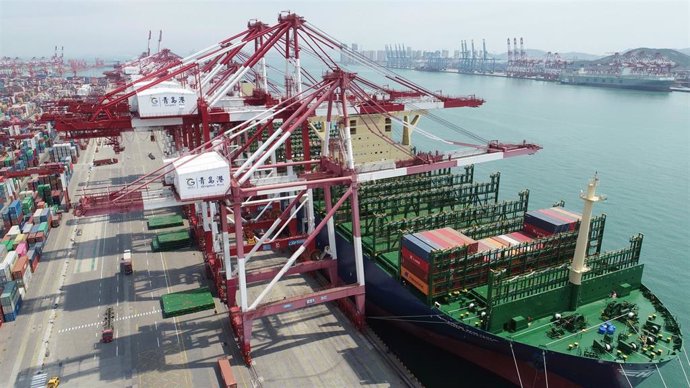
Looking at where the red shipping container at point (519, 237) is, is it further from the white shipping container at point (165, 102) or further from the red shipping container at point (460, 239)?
the white shipping container at point (165, 102)

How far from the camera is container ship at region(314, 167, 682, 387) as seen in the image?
23.9 metres

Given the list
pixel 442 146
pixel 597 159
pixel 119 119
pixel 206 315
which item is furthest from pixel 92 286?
pixel 597 159

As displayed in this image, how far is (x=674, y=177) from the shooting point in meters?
67.9

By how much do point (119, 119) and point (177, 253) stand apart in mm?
15665

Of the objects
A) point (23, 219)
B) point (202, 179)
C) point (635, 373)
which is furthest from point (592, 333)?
point (23, 219)

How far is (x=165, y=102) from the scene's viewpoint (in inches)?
1345

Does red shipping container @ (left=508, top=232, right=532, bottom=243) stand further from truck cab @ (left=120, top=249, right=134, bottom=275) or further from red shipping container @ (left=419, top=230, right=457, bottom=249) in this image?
truck cab @ (left=120, top=249, right=134, bottom=275)

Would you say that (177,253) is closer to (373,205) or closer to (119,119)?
(119,119)

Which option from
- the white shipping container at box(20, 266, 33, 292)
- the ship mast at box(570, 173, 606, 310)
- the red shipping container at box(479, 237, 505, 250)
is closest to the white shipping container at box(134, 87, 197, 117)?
the white shipping container at box(20, 266, 33, 292)

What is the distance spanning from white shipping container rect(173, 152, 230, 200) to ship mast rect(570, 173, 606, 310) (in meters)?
20.5

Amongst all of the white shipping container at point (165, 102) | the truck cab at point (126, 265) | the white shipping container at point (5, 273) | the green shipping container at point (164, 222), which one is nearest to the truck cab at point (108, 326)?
the truck cab at point (126, 265)

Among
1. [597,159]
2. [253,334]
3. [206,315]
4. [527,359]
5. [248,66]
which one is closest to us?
[527,359]

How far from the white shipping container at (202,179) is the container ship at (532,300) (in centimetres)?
1212

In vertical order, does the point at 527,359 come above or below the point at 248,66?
below
